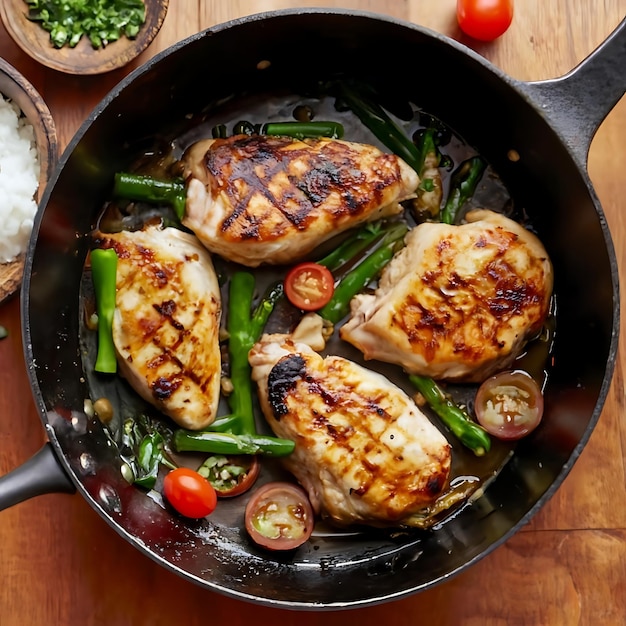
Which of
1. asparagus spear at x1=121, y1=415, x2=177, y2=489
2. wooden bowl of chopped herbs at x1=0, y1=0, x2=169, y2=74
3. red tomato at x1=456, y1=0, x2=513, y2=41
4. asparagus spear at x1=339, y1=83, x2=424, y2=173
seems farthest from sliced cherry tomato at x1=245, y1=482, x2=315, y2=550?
red tomato at x1=456, y1=0, x2=513, y2=41

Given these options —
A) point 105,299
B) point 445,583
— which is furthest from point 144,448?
point 445,583

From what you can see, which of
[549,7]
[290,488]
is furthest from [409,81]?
[290,488]

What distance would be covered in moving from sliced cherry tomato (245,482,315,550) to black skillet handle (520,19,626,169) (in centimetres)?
157

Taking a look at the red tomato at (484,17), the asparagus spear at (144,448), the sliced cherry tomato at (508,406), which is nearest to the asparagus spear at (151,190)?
the asparagus spear at (144,448)

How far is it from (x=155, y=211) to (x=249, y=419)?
880 millimetres

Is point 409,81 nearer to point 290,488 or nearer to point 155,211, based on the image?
point 155,211

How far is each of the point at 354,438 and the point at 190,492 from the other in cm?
62

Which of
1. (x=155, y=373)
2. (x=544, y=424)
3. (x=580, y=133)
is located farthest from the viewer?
(x=544, y=424)

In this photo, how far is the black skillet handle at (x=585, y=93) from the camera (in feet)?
8.86

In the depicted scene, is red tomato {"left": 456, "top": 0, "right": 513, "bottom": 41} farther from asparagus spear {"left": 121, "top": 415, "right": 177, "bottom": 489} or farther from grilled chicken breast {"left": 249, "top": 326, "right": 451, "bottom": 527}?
asparagus spear {"left": 121, "top": 415, "right": 177, "bottom": 489}

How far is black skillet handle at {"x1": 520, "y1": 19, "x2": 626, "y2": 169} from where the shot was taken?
2.70 m

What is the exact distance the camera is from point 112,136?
10.00 ft

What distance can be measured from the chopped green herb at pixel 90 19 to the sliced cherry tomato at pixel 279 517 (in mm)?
1788

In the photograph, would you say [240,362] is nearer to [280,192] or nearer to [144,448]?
[144,448]
